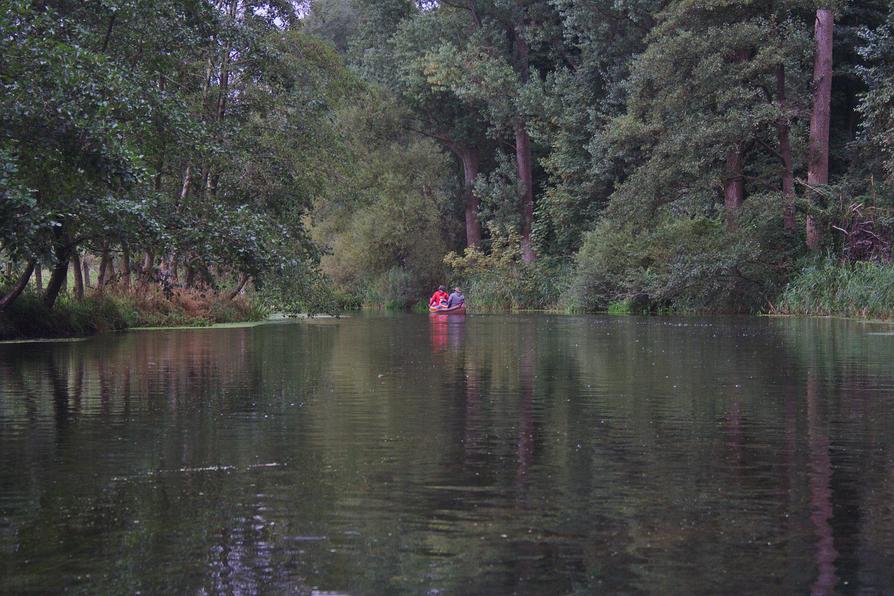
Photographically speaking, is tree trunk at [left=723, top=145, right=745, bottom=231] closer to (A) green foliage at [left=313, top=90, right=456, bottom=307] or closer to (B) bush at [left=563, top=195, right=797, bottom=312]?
(B) bush at [left=563, top=195, right=797, bottom=312]

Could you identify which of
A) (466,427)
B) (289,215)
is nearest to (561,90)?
(289,215)

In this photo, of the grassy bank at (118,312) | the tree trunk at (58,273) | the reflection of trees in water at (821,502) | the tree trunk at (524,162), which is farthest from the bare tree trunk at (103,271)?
the tree trunk at (524,162)

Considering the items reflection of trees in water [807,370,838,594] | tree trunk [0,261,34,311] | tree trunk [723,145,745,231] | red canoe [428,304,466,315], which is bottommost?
reflection of trees in water [807,370,838,594]

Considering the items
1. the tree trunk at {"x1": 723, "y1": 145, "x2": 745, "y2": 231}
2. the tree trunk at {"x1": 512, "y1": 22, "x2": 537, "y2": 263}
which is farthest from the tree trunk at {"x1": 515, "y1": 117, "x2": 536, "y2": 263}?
the tree trunk at {"x1": 723, "y1": 145, "x2": 745, "y2": 231}

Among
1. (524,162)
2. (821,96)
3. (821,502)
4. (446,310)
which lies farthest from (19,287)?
(524,162)

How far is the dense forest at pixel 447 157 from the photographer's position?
19500 millimetres

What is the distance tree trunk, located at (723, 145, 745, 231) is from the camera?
40562 millimetres

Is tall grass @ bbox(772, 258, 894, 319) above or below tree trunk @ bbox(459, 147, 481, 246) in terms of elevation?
below

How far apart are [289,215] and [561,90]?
24.5 m

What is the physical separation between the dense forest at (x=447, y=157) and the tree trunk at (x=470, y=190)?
0.47ft

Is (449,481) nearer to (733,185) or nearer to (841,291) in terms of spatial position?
(841,291)

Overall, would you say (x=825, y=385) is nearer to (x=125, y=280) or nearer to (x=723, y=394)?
(x=723, y=394)

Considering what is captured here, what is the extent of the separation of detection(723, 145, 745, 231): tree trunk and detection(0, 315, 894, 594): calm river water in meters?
25.6

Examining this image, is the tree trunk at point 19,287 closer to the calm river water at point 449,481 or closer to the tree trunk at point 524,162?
the calm river water at point 449,481
